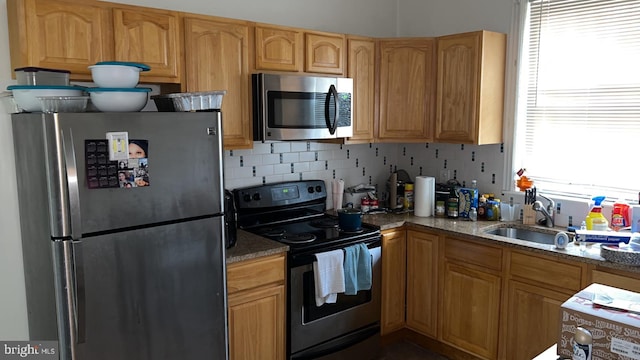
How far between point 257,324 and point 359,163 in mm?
1743

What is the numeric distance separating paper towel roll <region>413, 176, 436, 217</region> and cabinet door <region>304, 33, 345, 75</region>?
39.6 inches

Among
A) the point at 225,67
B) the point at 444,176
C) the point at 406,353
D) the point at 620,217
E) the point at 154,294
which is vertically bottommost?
the point at 406,353

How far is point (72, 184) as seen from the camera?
79.0 inches

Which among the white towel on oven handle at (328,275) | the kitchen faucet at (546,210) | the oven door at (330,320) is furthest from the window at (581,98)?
the white towel on oven handle at (328,275)

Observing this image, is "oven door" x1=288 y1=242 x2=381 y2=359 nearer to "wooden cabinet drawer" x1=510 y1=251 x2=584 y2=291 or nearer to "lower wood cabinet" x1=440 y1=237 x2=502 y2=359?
"lower wood cabinet" x1=440 y1=237 x2=502 y2=359

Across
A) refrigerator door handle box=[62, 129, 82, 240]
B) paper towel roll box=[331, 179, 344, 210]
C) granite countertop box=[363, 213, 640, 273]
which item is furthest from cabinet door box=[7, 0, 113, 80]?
granite countertop box=[363, 213, 640, 273]

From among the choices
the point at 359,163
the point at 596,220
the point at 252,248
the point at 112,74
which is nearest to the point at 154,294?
the point at 252,248

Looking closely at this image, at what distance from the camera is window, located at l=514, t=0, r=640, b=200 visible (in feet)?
10.2

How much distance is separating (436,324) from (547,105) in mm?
1696

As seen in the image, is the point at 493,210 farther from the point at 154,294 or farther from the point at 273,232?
the point at 154,294

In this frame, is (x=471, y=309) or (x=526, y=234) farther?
(x=526, y=234)

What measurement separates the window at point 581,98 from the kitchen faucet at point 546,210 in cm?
12

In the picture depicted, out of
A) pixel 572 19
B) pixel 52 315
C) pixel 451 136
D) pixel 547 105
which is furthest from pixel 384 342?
pixel 572 19

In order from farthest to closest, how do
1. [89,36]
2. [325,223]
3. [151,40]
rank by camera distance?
[325,223] < [151,40] < [89,36]
